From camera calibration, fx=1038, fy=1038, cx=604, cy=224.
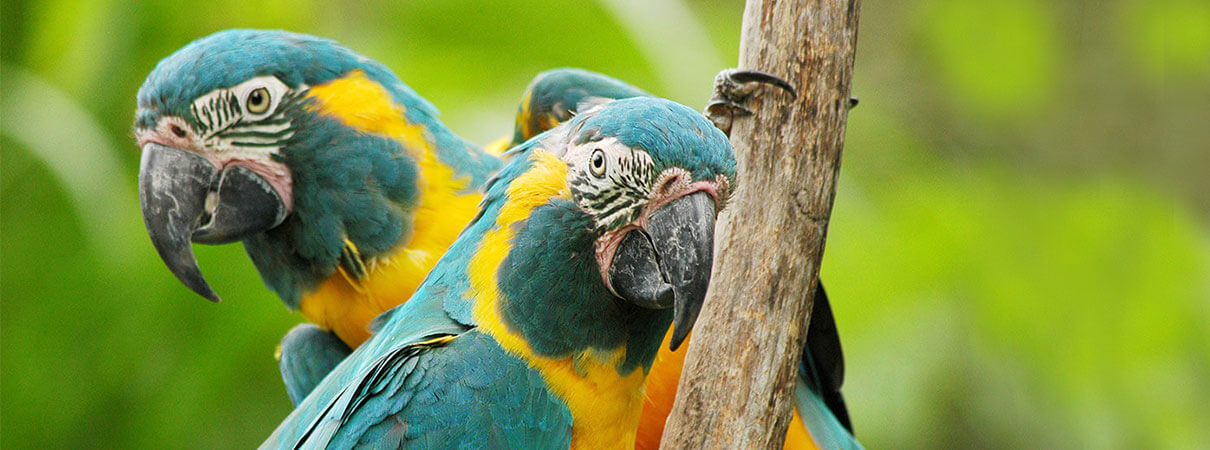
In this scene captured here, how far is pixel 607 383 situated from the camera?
1586mm

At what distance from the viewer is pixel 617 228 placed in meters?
1.47

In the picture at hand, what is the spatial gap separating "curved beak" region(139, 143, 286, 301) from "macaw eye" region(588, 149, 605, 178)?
2.76ft

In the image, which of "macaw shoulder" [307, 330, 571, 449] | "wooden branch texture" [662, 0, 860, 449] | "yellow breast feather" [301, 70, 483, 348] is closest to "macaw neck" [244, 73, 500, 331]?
"yellow breast feather" [301, 70, 483, 348]

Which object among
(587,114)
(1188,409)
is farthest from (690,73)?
(1188,409)

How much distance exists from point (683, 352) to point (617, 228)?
21.3 inches

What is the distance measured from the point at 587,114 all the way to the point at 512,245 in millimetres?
234

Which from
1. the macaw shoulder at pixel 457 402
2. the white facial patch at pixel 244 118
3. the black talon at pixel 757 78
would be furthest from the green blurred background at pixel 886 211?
the macaw shoulder at pixel 457 402

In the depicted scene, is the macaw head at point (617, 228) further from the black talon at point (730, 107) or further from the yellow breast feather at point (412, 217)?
the yellow breast feather at point (412, 217)

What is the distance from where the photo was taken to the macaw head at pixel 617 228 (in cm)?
141

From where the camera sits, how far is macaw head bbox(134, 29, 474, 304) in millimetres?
1954

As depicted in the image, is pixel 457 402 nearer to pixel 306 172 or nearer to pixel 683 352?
pixel 683 352

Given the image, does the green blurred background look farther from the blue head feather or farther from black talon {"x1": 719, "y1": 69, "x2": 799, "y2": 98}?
the blue head feather

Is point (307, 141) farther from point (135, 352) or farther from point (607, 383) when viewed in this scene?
point (135, 352)

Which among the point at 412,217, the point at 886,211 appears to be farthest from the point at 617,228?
the point at 886,211
